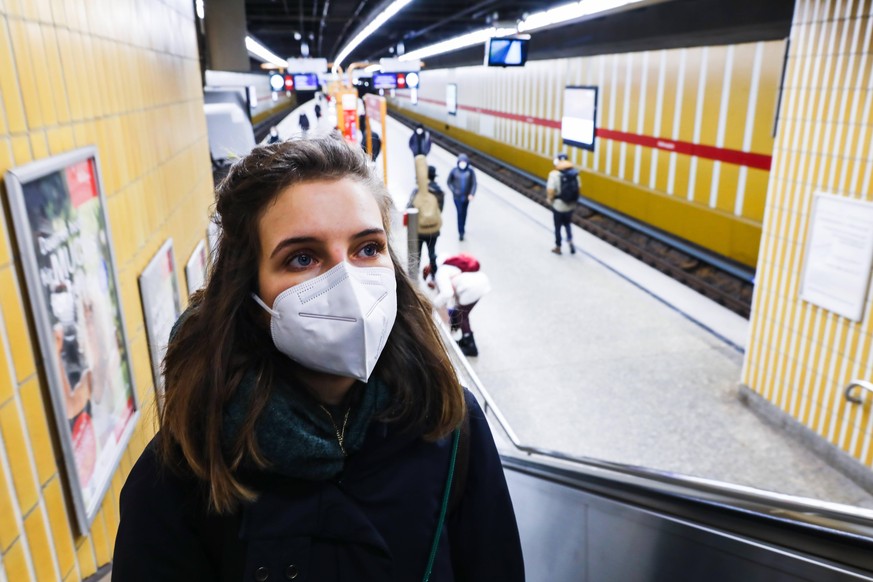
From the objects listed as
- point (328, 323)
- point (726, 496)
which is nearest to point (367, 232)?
point (328, 323)

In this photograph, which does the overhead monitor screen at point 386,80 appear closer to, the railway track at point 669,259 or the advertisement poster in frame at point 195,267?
the railway track at point 669,259

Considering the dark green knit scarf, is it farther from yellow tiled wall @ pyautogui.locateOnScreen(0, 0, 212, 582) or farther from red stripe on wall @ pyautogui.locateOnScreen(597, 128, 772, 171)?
red stripe on wall @ pyautogui.locateOnScreen(597, 128, 772, 171)

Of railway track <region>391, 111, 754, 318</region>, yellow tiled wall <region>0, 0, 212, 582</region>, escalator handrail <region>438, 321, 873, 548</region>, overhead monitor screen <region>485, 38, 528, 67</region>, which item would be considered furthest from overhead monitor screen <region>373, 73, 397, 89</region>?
escalator handrail <region>438, 321, 873, 548</region>

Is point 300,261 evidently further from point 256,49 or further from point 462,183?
point 256,49

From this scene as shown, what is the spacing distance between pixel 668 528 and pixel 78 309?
1.93 m

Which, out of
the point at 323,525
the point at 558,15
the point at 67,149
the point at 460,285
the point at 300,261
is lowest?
the point at 460,285

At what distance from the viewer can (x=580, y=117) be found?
47.9 ft

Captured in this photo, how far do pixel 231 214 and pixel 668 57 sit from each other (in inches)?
435

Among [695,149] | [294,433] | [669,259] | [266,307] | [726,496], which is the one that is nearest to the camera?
[294,433]

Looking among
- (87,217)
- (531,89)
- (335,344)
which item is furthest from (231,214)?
(531,89)

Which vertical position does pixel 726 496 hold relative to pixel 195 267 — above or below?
above

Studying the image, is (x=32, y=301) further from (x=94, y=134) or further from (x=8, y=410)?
(x=94, y=134)

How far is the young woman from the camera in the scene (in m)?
1.19

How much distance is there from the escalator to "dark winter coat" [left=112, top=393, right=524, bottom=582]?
759 millimetres
